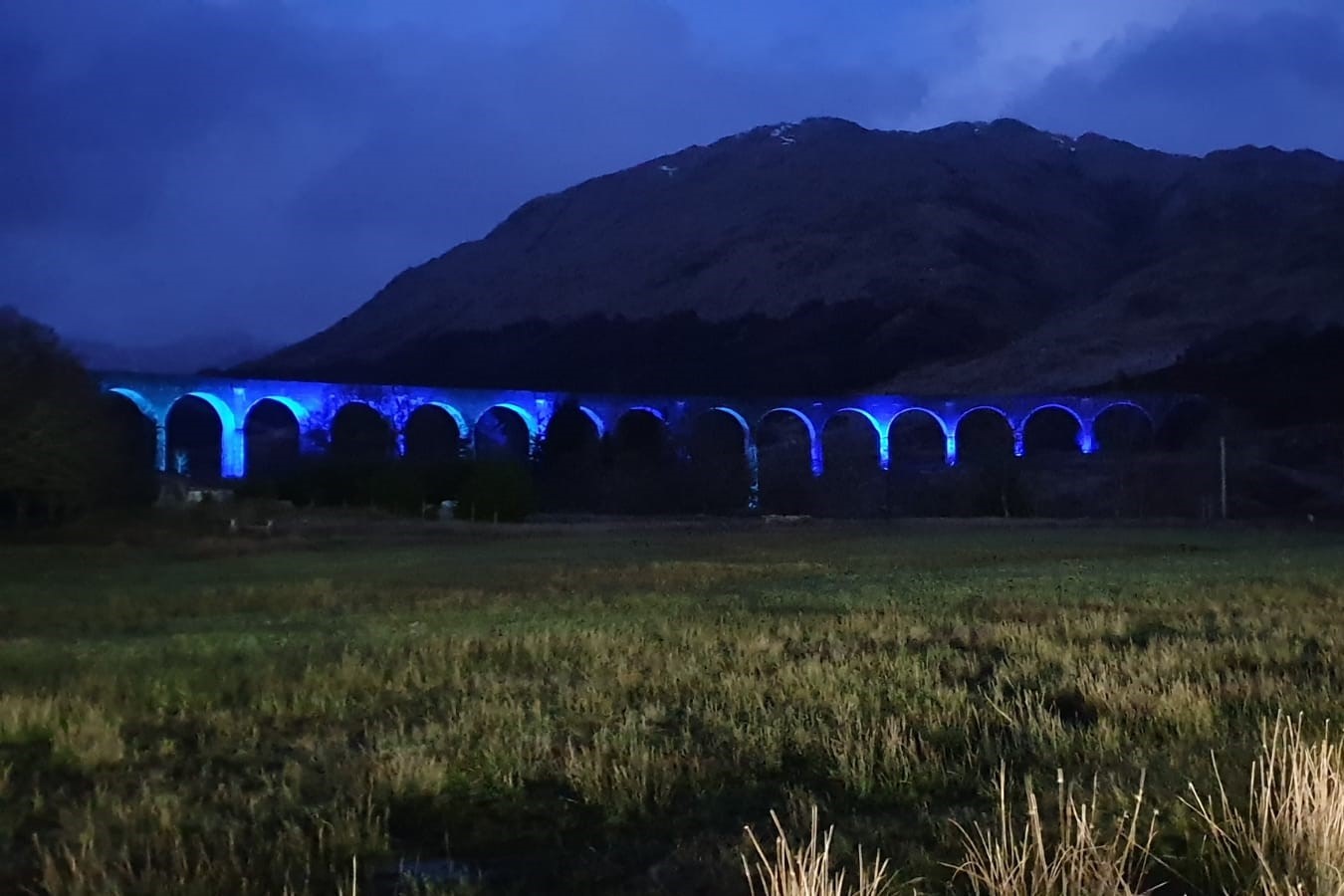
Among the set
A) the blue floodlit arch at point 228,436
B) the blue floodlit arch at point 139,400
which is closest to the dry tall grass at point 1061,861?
the blue floodlit arch at point 139,400

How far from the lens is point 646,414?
260 ft

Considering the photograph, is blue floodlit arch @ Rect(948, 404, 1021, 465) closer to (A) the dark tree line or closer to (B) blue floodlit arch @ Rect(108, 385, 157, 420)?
(B) blue floodlit arch @ Rect(108, 385, 157, 420)

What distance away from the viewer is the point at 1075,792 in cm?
488

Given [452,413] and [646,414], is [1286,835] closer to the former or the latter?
[646,414]

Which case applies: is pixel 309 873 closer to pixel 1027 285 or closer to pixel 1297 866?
pixel 1297 866

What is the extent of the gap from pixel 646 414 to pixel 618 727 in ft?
237

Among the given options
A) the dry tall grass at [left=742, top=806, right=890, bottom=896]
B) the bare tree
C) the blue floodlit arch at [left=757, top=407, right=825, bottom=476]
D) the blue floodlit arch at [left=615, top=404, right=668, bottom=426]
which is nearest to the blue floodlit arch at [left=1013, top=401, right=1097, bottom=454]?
the blue floodlit arch at [left=757, top=407, right=825, bottom=476]

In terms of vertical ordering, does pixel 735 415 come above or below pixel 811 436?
above

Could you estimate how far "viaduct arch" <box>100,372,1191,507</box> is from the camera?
7044cm

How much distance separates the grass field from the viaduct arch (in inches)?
2094

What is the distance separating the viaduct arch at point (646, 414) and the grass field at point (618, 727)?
5318cm

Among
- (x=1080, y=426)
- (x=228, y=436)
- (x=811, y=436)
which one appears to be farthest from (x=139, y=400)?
(x=1080, y=426)

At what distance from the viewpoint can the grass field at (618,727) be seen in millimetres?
4734

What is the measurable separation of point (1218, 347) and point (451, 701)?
117736mm
